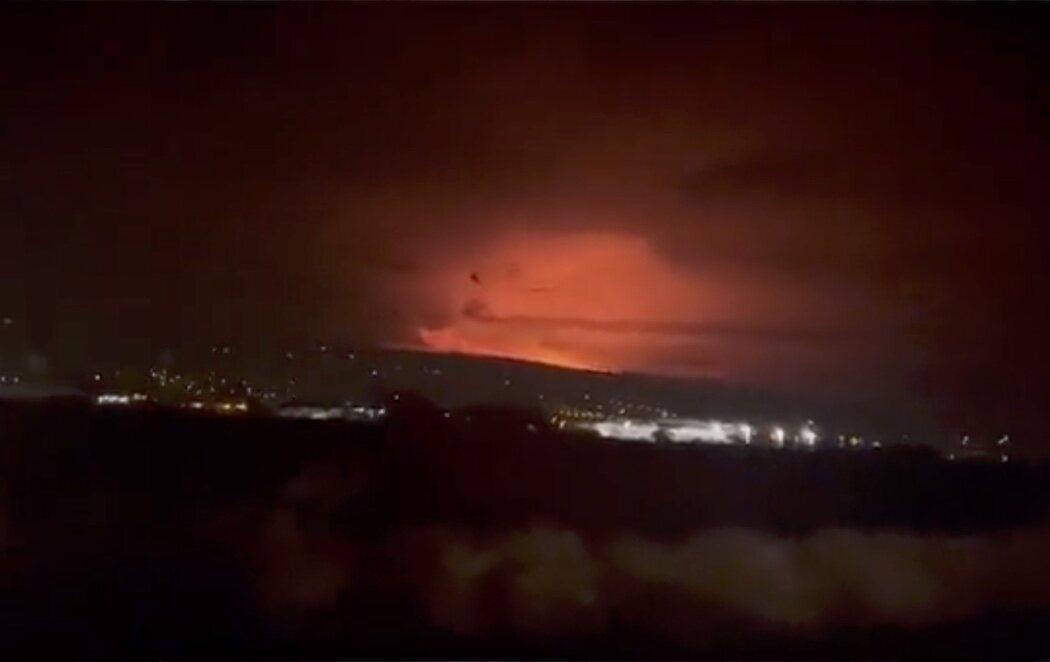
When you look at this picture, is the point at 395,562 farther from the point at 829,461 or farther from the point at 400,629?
the point at 829,461

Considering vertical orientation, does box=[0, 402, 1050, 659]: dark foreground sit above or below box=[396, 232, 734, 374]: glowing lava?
below

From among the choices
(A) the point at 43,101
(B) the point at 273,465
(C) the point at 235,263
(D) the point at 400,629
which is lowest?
(D) the point at 400,629

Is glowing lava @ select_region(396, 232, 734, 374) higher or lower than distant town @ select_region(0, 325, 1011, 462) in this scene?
higher

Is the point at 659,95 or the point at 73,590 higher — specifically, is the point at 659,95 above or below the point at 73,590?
above

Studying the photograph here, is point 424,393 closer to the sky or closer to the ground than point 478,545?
closer to the sky

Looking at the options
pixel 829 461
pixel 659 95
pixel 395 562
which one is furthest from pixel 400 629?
pixel 659 95

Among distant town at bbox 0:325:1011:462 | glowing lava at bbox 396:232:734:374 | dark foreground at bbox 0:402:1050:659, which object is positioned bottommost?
dark foreground at bbox 0:402:1050:659

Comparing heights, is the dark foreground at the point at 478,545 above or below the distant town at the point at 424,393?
below

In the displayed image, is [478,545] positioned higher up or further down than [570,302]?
further down
